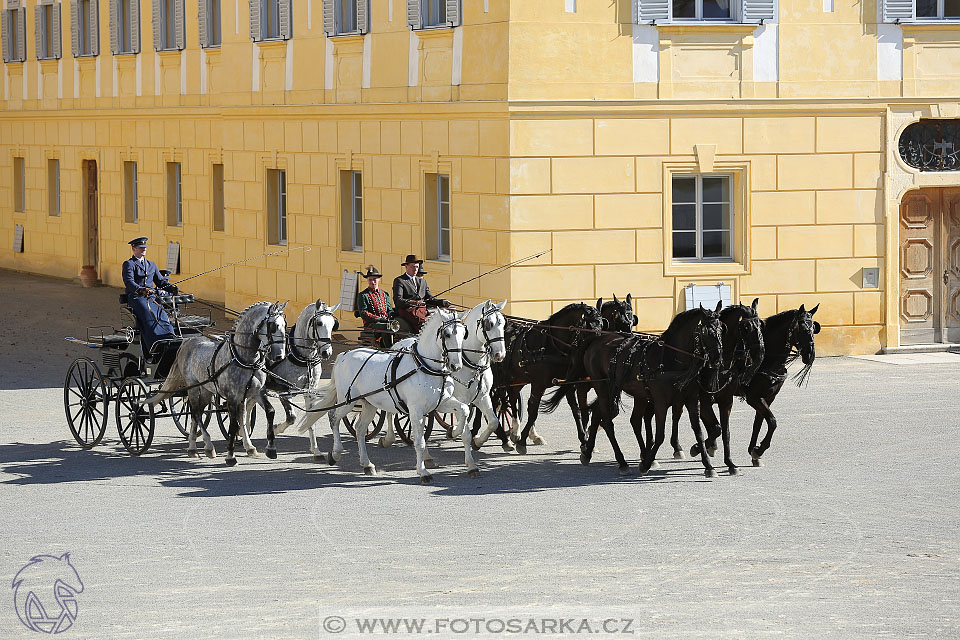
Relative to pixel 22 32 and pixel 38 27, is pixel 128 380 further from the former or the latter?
pixel 22 32

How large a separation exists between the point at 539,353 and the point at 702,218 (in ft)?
24.1

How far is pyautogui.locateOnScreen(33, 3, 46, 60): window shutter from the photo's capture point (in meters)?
37.9

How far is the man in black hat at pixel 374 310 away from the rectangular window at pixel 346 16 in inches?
323

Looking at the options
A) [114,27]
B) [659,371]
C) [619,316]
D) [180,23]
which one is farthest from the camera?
[114,27]

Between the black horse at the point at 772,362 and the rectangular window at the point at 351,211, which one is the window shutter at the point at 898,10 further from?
the black horse at the point at 772,362

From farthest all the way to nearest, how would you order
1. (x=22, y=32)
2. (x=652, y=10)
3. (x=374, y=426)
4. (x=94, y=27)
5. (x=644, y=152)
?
(x=22, y=32) → (x=94, y=27) → (x=644, y=152) → (x=652, y=10) → (x=374, y=426)

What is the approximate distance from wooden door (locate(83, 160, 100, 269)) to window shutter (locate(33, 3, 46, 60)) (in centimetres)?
361

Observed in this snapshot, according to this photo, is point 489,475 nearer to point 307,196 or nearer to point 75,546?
point 75,546

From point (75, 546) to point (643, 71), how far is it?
1242cm

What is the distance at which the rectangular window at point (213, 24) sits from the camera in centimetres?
2962

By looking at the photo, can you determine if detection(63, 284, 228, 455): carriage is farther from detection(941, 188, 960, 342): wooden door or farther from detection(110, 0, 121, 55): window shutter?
detection(110, 0, 121, 55): window shutter

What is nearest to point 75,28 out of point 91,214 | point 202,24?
point 91,214

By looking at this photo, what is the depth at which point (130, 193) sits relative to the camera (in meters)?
34.5

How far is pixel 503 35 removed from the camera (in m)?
21.6
